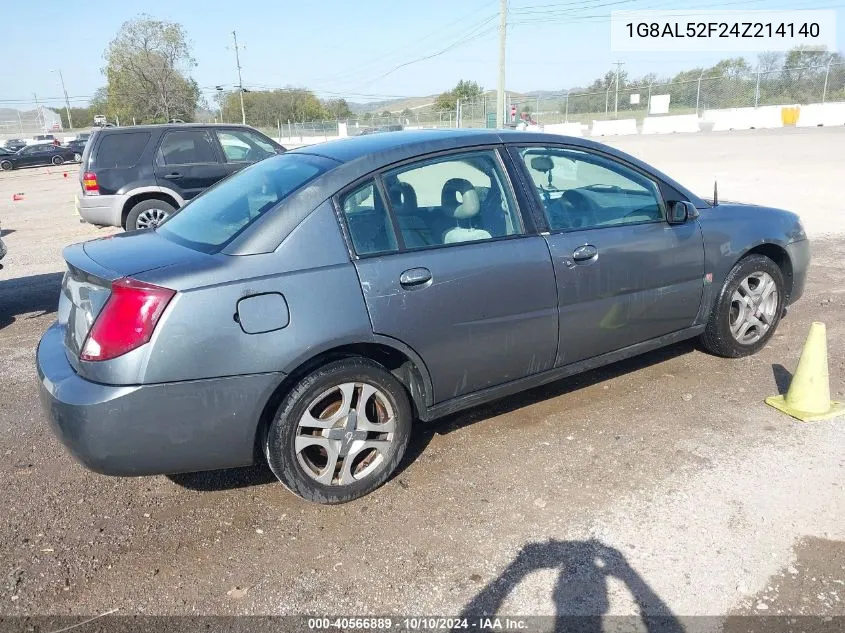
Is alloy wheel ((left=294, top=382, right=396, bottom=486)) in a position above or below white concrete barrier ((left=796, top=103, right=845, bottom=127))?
below

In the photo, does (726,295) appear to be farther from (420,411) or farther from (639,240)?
(420,411)

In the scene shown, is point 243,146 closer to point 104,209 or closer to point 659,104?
point 104,209

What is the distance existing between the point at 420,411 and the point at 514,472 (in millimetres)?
582

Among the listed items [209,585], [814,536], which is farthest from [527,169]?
[209,585]

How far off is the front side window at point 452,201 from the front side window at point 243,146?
24.2 ft

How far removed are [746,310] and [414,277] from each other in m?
2.72

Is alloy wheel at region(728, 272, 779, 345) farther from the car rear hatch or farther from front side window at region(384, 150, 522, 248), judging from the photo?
the car rear hatch

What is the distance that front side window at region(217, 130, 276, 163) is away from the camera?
1019 cm

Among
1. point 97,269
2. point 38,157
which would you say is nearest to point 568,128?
point 38,157

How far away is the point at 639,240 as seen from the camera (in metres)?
3.88

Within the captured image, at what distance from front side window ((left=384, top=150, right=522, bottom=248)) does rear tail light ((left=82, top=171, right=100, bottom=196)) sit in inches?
299

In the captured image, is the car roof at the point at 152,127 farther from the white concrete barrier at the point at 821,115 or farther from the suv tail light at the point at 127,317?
the white concrete barrier at the point at 821,115


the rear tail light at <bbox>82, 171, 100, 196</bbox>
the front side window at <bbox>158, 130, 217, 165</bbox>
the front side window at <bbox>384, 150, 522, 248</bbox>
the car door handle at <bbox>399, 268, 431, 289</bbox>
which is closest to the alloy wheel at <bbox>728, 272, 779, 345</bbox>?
the front side window at <bbox>384, 150, 522, 248</bbox>

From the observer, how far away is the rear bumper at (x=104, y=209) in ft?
30.9
